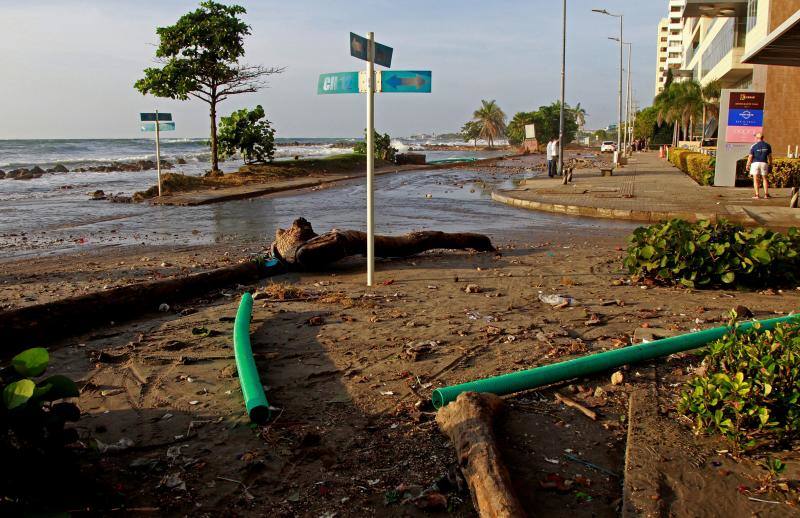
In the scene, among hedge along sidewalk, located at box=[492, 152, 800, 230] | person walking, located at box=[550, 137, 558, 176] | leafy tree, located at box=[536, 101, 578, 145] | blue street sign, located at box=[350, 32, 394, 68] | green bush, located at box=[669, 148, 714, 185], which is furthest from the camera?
leafy tree, located at box=[536, 101, 578, 145]

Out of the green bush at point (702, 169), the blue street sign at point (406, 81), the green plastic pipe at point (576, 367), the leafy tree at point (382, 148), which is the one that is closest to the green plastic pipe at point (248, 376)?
the green plastic pipe at point (576, 367)

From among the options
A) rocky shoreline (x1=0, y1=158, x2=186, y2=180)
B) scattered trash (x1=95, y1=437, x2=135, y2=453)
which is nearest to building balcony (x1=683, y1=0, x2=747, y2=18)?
rocky shoreline (x1=0, y1=158, x2=186, y2=180)

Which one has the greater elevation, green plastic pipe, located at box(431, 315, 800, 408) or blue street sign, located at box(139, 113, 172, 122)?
blue street sign, located at box(139, 113, 172, 122)

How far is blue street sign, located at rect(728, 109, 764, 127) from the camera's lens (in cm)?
1950

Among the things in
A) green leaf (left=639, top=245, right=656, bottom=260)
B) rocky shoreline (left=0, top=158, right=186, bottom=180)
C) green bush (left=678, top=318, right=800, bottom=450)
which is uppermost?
rocky shoreline (left=0, top=158, right=186, bottom=180)

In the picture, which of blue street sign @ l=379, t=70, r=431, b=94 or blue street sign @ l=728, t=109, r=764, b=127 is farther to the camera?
blue street sign @ l=728, t=109, r=764, b=127

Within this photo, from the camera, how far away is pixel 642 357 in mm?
4641

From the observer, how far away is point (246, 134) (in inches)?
1147

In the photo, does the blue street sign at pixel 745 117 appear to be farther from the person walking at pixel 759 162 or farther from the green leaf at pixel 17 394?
the green leaf at pixel 17 394

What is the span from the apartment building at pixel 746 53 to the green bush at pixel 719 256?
26.4ft

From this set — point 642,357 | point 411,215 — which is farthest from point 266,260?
point 411,215

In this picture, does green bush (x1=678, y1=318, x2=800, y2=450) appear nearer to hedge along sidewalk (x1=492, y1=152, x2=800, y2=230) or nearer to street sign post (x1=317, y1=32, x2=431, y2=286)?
street sign post (x1=317, y1=32, x2=431, y2=286)

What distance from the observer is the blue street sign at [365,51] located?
259 inches

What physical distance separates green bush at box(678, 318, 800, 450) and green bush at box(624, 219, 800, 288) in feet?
12.2
